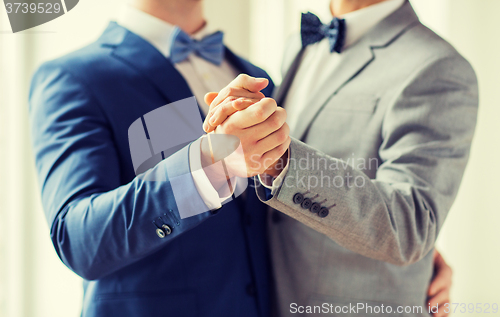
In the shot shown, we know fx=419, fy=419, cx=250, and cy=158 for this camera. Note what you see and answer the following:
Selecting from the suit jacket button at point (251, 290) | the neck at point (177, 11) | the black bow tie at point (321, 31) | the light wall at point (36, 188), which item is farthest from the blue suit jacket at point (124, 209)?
the light wall at point (36, 188)

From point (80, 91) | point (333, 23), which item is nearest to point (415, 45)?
point (333, 23)

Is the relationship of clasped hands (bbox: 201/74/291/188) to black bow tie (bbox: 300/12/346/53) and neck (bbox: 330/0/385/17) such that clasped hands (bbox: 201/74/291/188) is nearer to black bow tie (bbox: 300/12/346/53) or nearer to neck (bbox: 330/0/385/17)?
black bow tie (bbox: 300/12/346/53)

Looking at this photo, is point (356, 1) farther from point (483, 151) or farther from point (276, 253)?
point (483, 151)

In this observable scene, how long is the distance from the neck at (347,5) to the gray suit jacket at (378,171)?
99 millimetres

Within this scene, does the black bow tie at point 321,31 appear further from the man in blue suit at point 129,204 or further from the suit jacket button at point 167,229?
the suit jacket button at point 167,229

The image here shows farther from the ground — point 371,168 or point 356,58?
point 356,58

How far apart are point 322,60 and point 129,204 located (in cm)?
64

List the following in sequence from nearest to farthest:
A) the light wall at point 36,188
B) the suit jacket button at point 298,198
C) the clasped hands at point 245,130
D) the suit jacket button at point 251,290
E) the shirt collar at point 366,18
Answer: the clasped hands at point 245,130
the suit jacket button at point 298,198
the suit jacket button at point 251,290
the shirt collar at point 366,18
the light wall at point 36,188

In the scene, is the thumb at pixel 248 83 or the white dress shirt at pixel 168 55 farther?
the white dress shirt at pixel 168 55

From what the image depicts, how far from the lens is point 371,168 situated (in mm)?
890

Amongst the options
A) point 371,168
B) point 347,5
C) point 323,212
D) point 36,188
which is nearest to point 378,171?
point 371,168

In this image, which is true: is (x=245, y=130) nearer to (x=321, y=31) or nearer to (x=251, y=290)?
(x=251, y=290)

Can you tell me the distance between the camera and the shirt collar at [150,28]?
3.24 ft

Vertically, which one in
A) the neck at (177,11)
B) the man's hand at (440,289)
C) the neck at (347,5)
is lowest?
the man's hand at (440,289)
